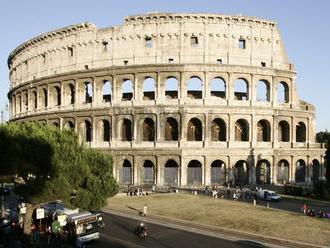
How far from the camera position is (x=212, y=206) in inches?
1284

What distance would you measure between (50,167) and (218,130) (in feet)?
97.8

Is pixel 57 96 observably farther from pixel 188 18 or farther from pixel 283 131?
pixel 283 131

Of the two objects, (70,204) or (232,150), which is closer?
(70,204)

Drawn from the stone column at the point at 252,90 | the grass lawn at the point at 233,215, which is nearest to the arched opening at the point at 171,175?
the grass lawn at the point at 233,215

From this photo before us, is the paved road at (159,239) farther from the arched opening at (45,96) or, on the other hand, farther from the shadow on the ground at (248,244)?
the arched opening at (45,96)

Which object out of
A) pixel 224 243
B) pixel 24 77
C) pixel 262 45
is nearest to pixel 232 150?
pixel 262 45

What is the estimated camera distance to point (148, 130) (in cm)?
4847

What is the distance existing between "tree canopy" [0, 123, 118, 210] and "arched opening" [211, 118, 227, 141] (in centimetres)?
2659

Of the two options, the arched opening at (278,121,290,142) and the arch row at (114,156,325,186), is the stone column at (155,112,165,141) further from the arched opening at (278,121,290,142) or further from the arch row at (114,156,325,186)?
the arched opening at (278,121,290,142)

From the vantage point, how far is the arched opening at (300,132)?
168ft

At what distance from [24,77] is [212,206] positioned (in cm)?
3836

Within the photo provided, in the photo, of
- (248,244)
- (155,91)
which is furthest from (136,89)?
(248,244)

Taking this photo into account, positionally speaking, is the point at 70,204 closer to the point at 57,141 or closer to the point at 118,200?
the point at 57,141

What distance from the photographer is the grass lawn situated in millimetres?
24417
